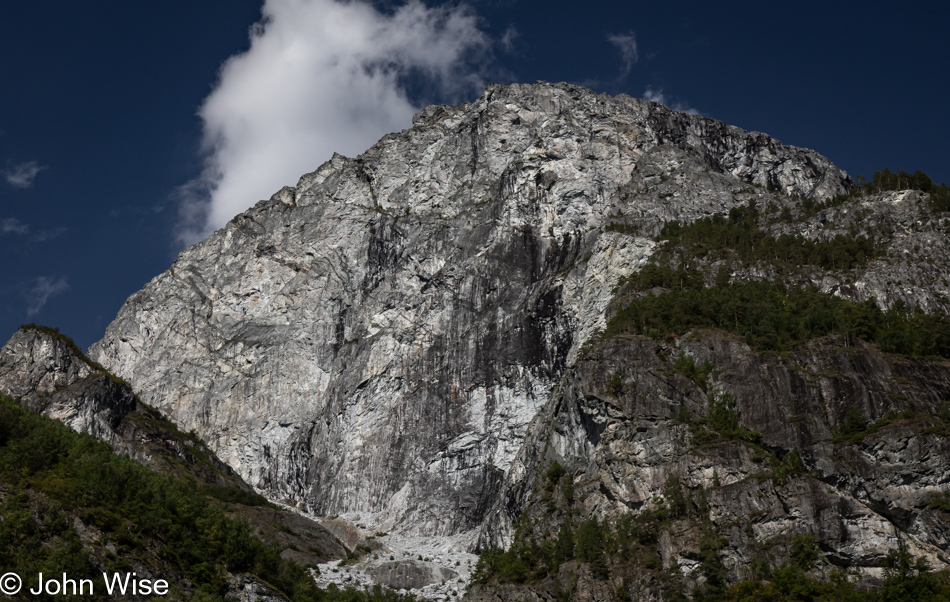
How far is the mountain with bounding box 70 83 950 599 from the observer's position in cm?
7419

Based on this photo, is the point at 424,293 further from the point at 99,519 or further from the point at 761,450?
the point at 99,519

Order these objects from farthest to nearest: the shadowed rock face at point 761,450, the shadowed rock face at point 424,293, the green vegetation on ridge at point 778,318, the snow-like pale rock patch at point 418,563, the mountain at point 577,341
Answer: the shadowed rock face at point 424,293 < the snow-like pale rock patch at point 418,563 < the green vegetation on ridge at point 778,318 < the mountain at point 577,341 < the shadowed rock face at point 761,450

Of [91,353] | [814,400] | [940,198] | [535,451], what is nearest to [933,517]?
[814,400]

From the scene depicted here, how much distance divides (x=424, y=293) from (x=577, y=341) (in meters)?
28.8

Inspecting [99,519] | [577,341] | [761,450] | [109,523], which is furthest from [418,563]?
[99,519]

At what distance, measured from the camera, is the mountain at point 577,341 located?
74.2 meters

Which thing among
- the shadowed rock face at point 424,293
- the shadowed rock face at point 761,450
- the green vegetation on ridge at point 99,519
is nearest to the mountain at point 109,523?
the green vegetation on ridge at point 99,519

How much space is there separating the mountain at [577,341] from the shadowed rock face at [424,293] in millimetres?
458

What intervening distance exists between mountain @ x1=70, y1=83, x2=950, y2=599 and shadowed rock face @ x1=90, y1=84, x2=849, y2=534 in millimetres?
458

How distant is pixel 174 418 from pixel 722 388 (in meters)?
88.4

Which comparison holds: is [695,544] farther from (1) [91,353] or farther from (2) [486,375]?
(1) [91,353]

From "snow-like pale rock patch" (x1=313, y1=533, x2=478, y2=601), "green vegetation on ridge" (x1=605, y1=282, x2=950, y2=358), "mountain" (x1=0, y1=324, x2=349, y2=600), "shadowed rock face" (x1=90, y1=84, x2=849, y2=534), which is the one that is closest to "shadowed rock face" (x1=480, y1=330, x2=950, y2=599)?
"green vegetation on ridge" (x1=605, y1=282, x2=950, y2=358)

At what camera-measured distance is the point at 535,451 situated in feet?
334

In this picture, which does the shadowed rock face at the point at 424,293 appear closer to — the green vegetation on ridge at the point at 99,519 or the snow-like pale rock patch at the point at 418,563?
the snow-like pale rock patch at the point at 418,563
